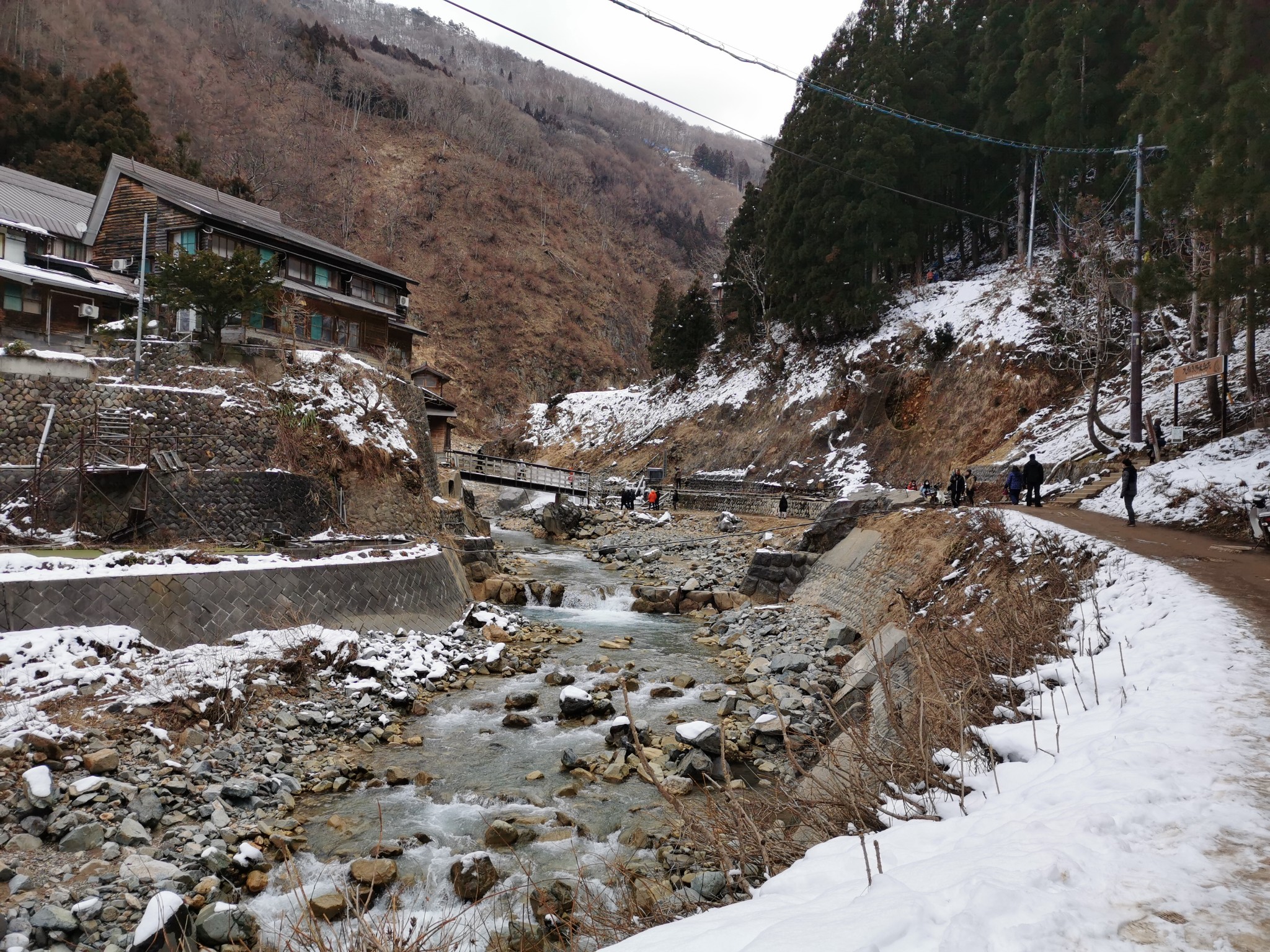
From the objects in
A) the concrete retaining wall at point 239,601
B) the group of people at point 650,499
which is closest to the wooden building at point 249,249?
the concrete retaining wall at point 239,601

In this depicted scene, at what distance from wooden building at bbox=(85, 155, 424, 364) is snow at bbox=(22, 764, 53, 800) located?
713 inches

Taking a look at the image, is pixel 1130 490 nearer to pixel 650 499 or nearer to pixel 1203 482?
pixel 1203 482

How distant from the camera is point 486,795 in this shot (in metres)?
9.05

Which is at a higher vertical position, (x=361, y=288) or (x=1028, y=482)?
(x=361, y=288)

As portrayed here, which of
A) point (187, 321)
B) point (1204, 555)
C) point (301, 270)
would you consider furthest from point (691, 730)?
point (301, 270)

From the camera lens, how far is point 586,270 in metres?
88.1

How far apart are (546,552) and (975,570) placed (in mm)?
21460

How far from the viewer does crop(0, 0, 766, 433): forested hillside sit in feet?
242

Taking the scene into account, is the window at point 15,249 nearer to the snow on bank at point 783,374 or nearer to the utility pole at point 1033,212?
the snow on bank at point 783,374

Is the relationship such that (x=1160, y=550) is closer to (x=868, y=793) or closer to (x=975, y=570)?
(x=975, y=570)

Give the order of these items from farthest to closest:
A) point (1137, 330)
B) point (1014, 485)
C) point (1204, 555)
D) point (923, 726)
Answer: point (1014, 485) < point (1137, 330) < point (1204, 555) < point (923, 726)

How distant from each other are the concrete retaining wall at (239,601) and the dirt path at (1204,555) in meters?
14.3

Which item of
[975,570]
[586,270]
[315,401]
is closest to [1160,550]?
[975,570]

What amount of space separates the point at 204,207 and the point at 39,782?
26840 millimetres
